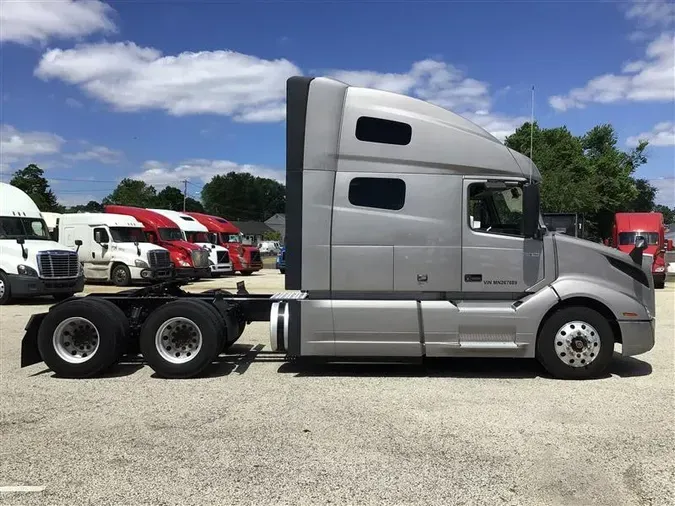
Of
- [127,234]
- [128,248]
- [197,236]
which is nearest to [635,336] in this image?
[128,248]

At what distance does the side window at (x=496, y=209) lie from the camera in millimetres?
7223

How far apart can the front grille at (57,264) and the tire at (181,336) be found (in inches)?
400

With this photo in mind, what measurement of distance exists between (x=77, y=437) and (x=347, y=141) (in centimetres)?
444

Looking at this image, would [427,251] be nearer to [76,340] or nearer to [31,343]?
[76,340]

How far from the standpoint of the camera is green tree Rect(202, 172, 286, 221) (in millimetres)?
146500

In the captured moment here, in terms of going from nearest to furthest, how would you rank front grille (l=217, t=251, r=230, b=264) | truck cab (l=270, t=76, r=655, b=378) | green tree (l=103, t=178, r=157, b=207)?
truck cab (l=270, t=76, r=655, b=378) → front grille (l=217, t=251, r=230, b=264) → green tree (l=103, t=178, r=157, b=207)

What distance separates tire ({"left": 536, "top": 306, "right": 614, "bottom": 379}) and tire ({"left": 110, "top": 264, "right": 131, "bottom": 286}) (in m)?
18.2

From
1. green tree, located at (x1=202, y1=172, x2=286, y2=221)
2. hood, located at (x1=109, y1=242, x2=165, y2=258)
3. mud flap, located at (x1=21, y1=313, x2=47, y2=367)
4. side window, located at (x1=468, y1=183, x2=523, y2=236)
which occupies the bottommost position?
mud flap, located at (x1=21, y1=313, x2=47, y2=367)

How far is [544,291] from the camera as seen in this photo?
7168mm

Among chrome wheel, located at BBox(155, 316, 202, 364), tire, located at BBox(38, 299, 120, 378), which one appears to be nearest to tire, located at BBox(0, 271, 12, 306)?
tire, located at BBox(38, 299, 120, 378)

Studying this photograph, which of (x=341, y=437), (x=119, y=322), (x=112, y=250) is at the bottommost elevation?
(x=341, y=437)

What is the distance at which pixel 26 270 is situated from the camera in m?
15.7

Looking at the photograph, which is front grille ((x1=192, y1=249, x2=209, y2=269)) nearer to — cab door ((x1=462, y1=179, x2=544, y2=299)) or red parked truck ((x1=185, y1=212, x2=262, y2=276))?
red parked truck ((x1=185, y1=212, x2=262, y2=276))

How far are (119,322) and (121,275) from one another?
620 inches
